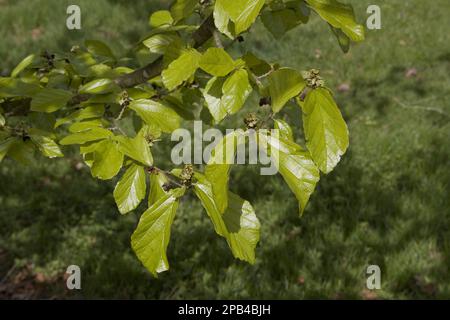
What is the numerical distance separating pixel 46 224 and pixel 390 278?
8.73 feet

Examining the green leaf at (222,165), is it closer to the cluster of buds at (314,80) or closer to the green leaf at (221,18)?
the cluster of buds at (314,80)

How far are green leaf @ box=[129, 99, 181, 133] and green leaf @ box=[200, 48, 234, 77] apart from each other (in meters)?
0.29

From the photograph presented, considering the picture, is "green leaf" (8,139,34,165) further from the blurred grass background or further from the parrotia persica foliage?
the blurred grass background

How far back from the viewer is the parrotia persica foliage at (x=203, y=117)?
1.03 m

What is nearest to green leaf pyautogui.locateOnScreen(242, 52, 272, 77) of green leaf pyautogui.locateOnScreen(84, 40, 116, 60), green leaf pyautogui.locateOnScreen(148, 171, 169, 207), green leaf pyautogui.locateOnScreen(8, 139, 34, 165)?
green leaf pyautogui.locateOnScreen(148, 171, 169, 207)

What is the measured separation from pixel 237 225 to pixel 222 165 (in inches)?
7.3

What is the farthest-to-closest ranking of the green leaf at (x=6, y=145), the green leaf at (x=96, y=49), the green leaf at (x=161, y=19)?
1. the green leaf at (x=96, y=49)
2. the green leaf at (x=161, y=19)
3. the green leaf at (x=6, y=145)

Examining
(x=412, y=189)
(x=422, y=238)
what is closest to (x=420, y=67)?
(x=412, y=189)

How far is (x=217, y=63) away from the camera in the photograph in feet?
3.89

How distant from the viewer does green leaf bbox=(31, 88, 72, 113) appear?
1.52 meters

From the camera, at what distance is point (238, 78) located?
3.87 ft

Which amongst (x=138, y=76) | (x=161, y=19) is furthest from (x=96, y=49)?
(x=138, y=76)

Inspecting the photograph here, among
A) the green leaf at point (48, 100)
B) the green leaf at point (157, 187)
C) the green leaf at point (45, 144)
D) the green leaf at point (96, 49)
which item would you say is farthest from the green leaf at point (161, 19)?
the green leaf at point (157, 187)

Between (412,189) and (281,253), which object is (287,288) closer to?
(281,253)
